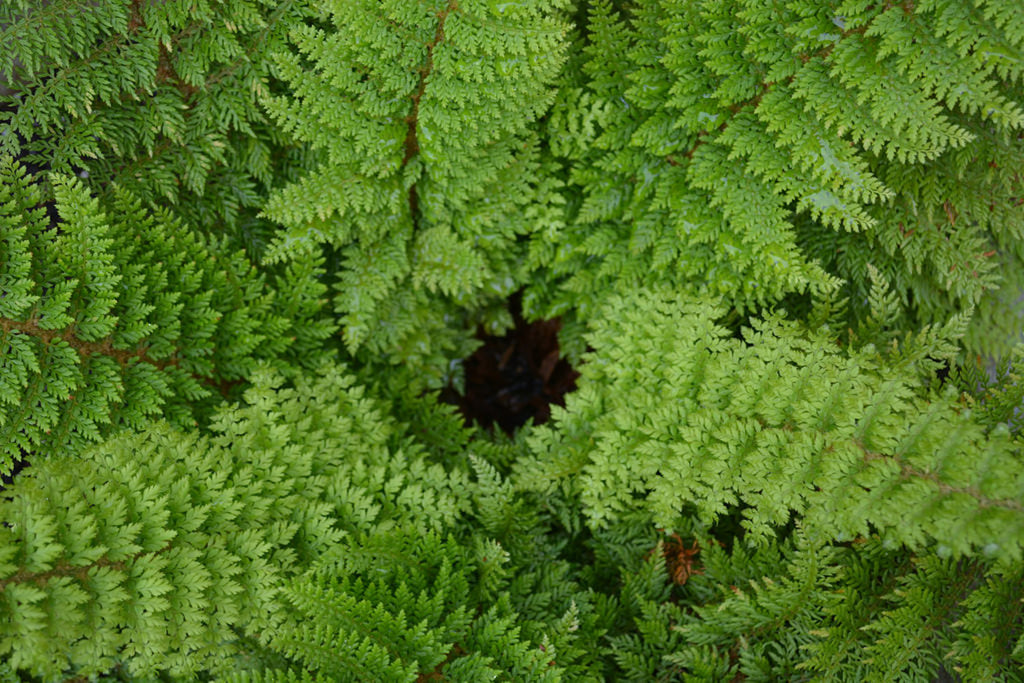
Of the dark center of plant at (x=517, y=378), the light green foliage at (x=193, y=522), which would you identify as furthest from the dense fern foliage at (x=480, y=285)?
the dark center of plant at (x=517, y=378)

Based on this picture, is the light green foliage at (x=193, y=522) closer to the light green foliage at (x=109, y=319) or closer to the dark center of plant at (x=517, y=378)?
the light green foliage at (x=109, y=319)

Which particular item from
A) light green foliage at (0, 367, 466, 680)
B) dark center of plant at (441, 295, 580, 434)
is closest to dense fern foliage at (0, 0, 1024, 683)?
light green foliage at (0, 367, 466, 680)

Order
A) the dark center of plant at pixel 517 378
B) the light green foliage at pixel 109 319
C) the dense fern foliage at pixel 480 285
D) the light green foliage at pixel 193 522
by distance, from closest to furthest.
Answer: the light green foliage at pixel 193 522
the dense fern foliage at pixel 480 285
the light green foliage at pixel 109 319
the dark center of plant at pixel 517 378

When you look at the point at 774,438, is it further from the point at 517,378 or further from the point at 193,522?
the point at 193,522

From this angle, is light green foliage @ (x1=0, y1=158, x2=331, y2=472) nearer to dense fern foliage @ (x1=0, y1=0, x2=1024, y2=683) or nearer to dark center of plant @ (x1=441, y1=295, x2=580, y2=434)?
dense fern foliage @ (x1=0, y1=0, x2=1024, y2=683)

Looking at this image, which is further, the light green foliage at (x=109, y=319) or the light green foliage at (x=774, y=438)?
the light green foliage at (x=109, y=319)

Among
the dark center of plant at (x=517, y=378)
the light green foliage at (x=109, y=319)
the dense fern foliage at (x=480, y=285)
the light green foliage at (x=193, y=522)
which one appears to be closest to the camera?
the light green foliage at (x=193, y=522)

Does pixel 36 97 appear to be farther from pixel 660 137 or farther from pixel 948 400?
pixel 948 400

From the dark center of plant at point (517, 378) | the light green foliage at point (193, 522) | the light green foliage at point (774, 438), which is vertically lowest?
the light green foliage at point (193, 522)

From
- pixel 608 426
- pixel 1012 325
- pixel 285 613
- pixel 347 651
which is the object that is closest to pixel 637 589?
pixel 608 426
